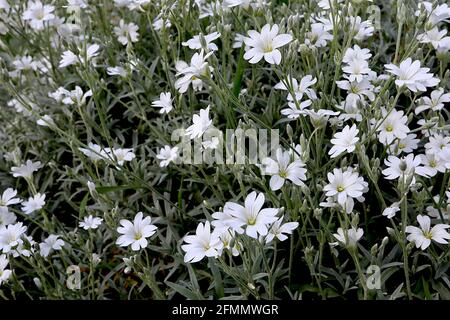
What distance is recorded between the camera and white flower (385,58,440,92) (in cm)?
179

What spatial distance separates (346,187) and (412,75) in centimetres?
43

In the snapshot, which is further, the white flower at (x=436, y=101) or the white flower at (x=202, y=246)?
the white flower at (x=436, y=101)

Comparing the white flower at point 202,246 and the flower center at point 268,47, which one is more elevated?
the flower center at point 268,47

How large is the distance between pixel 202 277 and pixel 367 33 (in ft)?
3.74

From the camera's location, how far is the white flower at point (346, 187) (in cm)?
170

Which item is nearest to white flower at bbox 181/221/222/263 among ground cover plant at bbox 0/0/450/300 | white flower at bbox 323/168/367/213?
ground cover plant at bbox 0/0/450/300

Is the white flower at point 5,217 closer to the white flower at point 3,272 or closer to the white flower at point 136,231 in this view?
the white flower at point 3,272

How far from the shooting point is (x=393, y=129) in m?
1.97

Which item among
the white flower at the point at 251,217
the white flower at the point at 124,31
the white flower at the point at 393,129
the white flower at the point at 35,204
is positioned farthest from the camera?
the white flower at the point at 124,31

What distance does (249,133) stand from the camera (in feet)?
6.09

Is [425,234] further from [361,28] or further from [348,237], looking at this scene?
[361,28]

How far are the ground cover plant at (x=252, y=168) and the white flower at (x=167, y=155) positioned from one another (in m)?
0.01

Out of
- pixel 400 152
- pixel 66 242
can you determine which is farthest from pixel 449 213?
pixel 66 242

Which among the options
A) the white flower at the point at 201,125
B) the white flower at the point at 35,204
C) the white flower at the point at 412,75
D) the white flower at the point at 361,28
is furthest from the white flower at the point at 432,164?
the white flower at the point at 35,204
